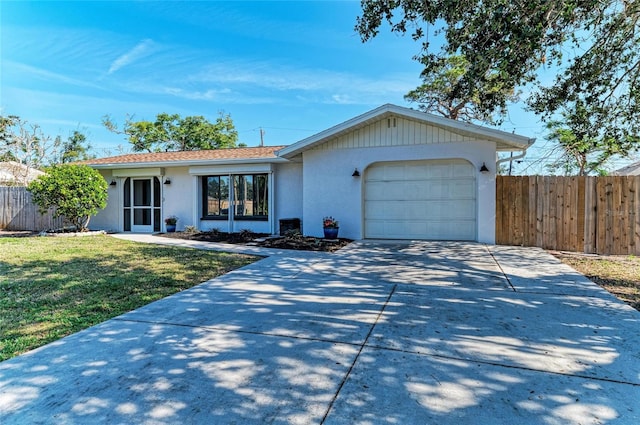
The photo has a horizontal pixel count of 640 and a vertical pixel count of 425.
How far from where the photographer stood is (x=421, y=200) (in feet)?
32.5

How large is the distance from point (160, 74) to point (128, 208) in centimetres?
1005

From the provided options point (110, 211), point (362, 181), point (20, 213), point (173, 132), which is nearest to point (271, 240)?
point (362, 181)

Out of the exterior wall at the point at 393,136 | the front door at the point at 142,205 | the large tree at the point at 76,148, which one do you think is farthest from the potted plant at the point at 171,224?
the large tree at the point at 76,148

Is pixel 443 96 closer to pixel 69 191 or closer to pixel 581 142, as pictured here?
pixel 581 142

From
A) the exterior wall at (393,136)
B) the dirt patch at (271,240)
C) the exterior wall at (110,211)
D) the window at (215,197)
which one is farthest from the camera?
the exterior wall at (110,211)

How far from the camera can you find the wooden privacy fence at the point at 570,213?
27.1 feet

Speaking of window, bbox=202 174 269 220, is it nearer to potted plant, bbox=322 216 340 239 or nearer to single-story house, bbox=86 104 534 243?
single-story house, bbox=86 104 534 243

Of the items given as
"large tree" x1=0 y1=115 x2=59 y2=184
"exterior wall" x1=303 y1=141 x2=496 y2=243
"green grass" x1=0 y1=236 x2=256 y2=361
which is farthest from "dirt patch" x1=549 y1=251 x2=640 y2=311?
"large tree" x1=0 y1=115 x2=59 y2=184

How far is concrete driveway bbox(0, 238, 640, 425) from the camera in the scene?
212cm

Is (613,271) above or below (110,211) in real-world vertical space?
below

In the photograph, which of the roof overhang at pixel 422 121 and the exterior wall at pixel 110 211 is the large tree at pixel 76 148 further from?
the roof overhang at pixel 422 121

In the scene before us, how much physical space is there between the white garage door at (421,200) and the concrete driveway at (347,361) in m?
4.80

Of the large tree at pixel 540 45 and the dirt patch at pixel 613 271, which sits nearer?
the dirt patch at pixel 613 271

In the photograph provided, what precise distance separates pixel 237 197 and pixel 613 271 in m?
10.7
